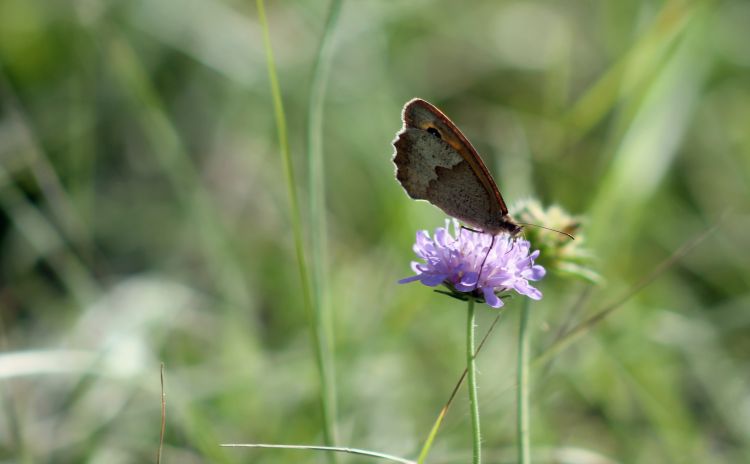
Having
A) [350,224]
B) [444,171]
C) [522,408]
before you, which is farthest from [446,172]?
[350,224]

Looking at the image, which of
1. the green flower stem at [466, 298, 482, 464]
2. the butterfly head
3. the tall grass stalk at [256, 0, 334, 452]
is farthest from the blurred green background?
the green flower stem at [466, 298, 482, 464]

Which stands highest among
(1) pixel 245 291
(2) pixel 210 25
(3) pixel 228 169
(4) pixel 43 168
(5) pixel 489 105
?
(2) pixel 210 25

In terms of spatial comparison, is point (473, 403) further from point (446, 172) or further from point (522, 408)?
point (446, 172)

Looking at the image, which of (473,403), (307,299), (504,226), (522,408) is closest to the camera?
(473,403)

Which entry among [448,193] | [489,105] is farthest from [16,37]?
[448,193]

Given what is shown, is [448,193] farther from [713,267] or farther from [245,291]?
[713,267]

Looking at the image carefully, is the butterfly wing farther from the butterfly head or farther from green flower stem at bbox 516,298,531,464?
green flower stem at bbox 516,298,531,464
